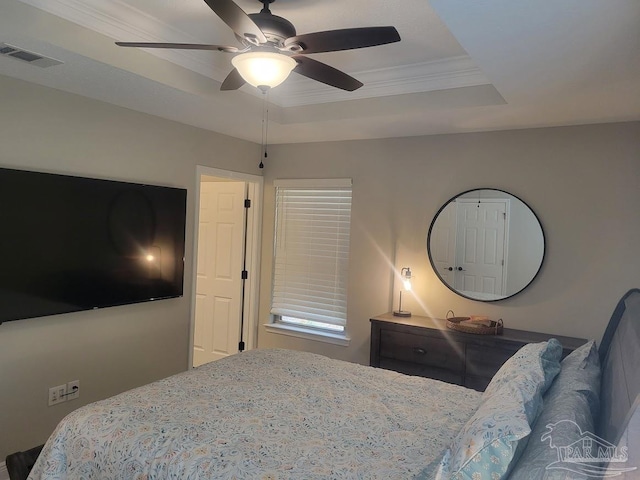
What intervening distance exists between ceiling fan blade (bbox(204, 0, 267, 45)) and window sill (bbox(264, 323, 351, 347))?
298 cm

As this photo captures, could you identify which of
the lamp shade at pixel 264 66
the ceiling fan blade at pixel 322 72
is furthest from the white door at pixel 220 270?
the lamp shade at pixel 264 66

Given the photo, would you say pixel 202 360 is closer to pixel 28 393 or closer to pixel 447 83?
pixel 28 393

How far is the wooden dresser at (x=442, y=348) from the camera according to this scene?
10.5 ft

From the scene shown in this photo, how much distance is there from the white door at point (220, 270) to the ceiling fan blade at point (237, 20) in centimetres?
288

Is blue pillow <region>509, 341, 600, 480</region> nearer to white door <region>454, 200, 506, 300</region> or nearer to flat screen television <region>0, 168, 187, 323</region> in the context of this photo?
white door <region>454, 200, 506, 300</region>

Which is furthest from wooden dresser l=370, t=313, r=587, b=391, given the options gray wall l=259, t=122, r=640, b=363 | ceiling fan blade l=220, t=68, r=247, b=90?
ceiling fan blade l=220, t=68, r=247, b=90

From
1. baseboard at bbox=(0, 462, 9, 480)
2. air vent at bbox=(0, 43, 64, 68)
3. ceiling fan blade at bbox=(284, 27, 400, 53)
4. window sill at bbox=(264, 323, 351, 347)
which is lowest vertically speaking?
baseboard at bbox=(0, 462, 9, 480)

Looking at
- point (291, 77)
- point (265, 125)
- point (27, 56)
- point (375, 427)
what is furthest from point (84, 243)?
point (375, 427)

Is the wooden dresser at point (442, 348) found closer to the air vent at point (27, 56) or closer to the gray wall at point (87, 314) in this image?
the gray wall at point (87, 314)

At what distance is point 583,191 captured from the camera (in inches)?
130

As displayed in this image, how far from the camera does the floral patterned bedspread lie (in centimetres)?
162

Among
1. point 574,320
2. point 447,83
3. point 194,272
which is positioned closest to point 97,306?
point 194,272

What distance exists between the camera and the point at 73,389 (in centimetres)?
307

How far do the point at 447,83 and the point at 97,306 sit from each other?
282 cm
